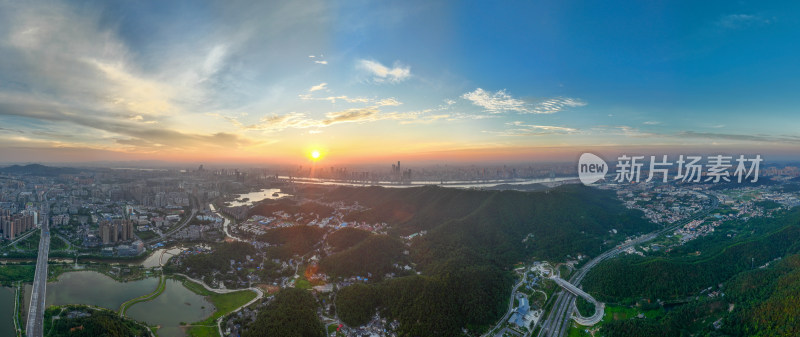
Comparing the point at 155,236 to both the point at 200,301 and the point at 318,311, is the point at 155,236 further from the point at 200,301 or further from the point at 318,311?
the point at 318,311

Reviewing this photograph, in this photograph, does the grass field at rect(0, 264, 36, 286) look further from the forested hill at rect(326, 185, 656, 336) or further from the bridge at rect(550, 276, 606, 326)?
the bridge at rect(550, 276, 606, 326)

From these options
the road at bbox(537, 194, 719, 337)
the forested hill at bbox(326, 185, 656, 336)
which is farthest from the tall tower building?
the road at bbox(537, 194, 719, 337)

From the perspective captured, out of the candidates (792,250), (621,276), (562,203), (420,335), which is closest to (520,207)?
(562,203)

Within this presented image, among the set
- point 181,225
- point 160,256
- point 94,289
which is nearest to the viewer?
point 94,289

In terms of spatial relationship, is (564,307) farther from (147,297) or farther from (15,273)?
(15,273)

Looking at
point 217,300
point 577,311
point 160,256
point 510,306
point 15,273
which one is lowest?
point 577,311

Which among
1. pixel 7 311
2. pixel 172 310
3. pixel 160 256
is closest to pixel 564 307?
pixel 172 310
